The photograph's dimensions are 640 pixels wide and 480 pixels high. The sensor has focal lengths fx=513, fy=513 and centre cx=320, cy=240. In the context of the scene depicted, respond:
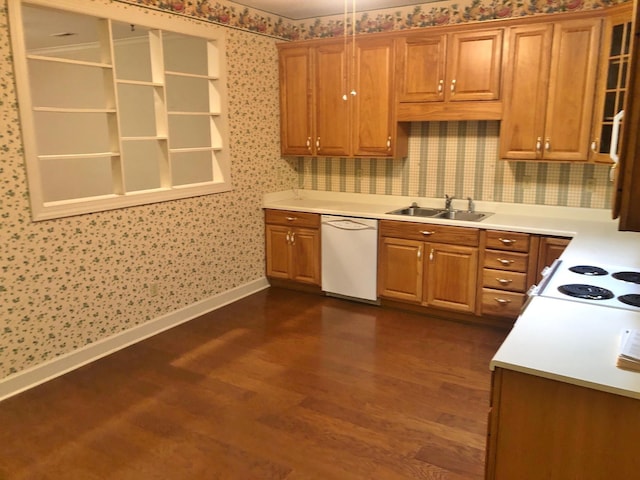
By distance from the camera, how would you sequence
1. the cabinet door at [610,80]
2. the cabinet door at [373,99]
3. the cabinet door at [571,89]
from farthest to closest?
the cabinet door at [373,99] < the cabinet door at [571,89] < the cabinet door at [610,80]

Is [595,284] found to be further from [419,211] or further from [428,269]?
[419,211]

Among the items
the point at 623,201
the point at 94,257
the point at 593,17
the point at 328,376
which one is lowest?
the point at 328,376

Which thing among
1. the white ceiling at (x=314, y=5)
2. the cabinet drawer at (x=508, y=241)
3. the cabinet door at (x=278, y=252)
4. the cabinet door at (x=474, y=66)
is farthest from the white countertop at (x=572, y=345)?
the white ceiling at (x=314, y=5)

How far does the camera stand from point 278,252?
5.05m

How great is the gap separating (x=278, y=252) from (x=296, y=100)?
1.48 m

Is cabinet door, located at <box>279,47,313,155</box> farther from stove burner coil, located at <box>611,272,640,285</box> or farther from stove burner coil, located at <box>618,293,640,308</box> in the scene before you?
stove burner coil, located at <box>618,293,640,308</box>

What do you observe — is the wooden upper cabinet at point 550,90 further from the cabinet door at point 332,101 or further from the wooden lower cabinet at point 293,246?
the wooden lower cabinet at point 293,246

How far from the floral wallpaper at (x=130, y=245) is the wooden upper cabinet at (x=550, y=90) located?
221cm

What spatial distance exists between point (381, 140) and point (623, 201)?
296cm

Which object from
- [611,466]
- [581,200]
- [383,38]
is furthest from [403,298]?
[611,466]

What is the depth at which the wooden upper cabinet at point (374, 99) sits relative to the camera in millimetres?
4395

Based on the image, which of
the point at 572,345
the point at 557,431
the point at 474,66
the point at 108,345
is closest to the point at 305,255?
the point at 108,345

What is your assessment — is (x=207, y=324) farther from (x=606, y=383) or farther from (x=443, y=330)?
(x=606, y=383)

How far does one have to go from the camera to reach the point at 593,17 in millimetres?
3510
